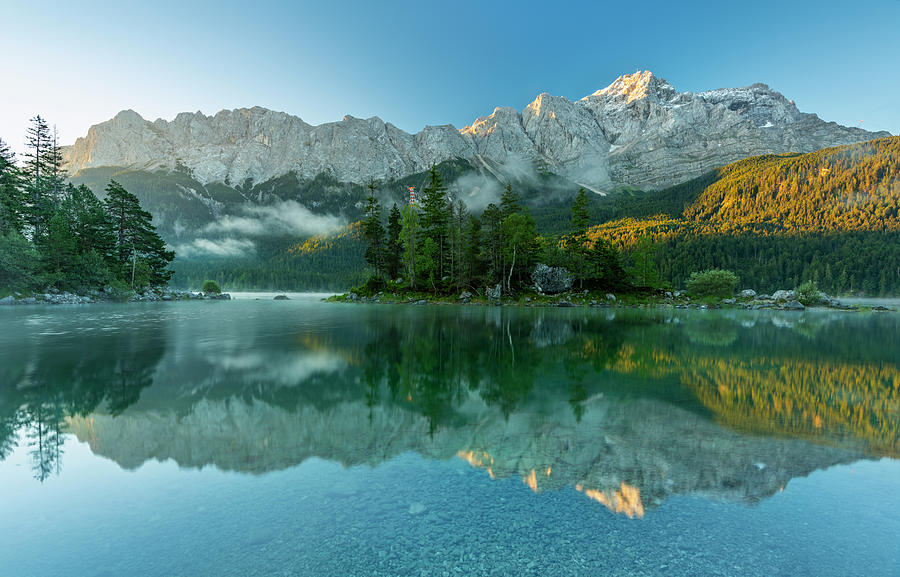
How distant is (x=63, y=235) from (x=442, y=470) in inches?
3517

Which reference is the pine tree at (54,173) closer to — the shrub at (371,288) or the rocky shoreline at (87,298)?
the rocky shoreline at (87,298)

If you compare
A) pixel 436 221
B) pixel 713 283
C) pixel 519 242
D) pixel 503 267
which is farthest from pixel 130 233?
pixel 713 283

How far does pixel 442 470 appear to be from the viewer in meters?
8.10

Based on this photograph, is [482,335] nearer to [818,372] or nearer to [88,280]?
[818,372]

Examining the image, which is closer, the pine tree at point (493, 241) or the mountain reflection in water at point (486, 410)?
the mountain reflection in water at point (486, 410)

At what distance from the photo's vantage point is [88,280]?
70.2 m

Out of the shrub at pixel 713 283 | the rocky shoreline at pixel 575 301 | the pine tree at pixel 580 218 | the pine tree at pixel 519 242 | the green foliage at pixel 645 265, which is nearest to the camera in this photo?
the pine tree at pixel 519 242

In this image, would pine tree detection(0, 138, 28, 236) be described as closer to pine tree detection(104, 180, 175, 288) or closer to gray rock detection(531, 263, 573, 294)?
Result: pine tree detection(104, 180, 175, 288)

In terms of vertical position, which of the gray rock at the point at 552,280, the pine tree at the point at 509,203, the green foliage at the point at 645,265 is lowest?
the gray rock at the point at 552,280

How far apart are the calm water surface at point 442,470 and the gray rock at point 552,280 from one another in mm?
60540

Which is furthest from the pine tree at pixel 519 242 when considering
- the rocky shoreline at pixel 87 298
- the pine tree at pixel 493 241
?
the rocky shoreline at pixel 87 298

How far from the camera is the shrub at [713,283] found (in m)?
86.8

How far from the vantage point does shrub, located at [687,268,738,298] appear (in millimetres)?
→ 86812

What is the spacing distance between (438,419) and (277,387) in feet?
22.9
